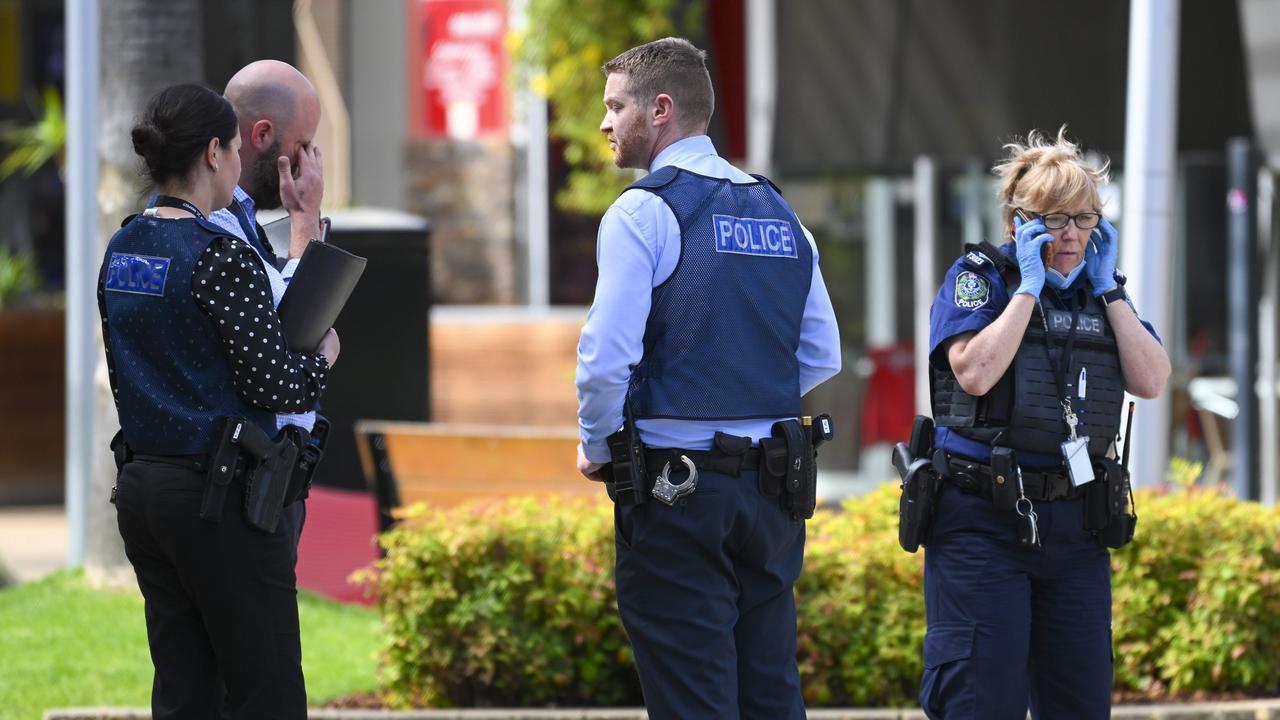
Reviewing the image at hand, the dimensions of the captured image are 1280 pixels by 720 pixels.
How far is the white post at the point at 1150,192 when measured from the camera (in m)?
6.38

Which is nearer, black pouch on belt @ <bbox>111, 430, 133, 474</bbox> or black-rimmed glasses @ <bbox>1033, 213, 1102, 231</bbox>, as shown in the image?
black pouch on belt @ <bbox>111, 430, 133, 474</bbox>

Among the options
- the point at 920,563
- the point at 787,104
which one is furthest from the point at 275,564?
the point at 787,104

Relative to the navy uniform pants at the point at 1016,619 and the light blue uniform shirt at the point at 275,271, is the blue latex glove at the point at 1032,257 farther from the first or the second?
the light blue uniform shirt at the point at 275,271

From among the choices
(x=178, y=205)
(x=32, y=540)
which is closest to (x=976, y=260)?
(x=178, y=205)

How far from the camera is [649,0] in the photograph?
1120 cm

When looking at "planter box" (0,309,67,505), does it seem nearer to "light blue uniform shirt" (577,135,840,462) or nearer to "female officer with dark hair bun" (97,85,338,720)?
"female officer with dark hair bun" (97,85,338,720)

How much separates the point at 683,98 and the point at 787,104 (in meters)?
Result: 8.13

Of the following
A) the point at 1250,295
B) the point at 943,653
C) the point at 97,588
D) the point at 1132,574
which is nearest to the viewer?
the point at 943,653

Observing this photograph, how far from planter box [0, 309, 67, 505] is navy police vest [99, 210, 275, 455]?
31.4ft

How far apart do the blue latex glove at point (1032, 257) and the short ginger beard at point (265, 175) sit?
185 centimetres

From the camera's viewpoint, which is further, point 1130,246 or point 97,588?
point 97,588

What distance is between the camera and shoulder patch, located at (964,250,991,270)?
13.5ft

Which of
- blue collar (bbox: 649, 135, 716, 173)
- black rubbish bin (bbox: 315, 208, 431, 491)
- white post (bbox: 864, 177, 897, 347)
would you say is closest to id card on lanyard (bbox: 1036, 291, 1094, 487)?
blue collar (bbox: 649, 135, 716, 173)

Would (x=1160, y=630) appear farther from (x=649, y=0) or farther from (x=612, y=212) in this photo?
(x=649, y=0)
